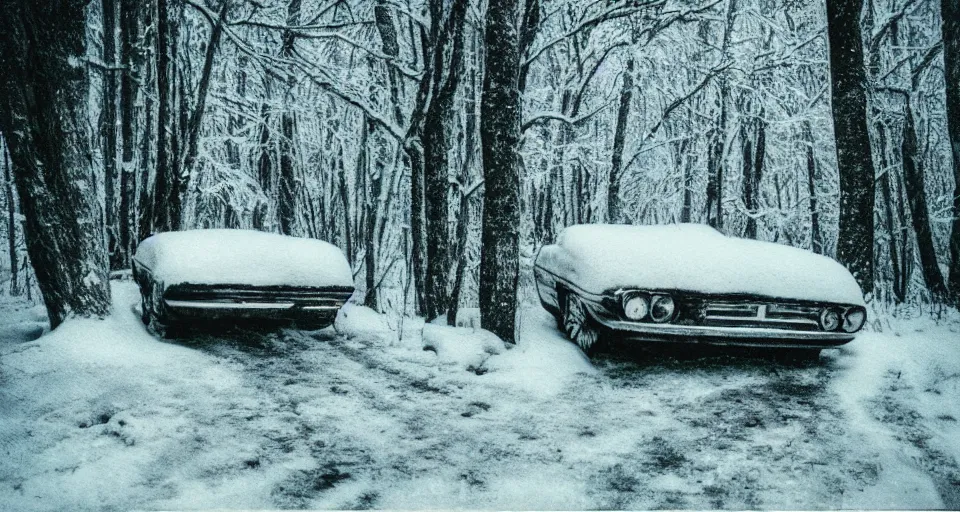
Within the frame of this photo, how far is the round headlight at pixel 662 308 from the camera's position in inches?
143

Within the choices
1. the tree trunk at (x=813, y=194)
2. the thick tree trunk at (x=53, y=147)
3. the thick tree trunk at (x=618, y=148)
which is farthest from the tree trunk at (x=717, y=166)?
the thick tree trunk at (x=53, y=147)

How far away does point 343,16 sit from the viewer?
7.73m

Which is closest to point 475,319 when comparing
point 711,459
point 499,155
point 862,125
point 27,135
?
point 499,155

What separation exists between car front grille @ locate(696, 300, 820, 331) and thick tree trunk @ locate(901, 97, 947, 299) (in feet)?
6.51

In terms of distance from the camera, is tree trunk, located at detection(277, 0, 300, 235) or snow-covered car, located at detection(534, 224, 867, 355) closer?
snow-covered car, located at detection(534, 224, 867, 355)

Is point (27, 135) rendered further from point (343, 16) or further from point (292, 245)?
point (343, 16)

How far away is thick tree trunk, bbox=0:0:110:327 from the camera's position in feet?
12.8

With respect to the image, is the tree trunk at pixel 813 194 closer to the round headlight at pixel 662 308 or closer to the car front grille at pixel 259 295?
the round headlight at pixel 662 308

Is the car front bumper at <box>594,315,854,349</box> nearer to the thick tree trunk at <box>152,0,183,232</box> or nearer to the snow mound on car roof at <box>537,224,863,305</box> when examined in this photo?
the snow mound on car roof at <box>537,224,863,305</box>

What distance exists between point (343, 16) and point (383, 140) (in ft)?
12.7

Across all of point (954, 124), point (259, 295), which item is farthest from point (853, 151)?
point (259, 295)

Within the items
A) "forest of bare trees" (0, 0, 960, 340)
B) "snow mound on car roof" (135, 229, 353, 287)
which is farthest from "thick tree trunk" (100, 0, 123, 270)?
"snow mound on car roof" (135, 229, 353, 287)

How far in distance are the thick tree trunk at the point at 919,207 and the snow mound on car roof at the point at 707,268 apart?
5.91 ft

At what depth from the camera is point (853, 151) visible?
17.6ft
